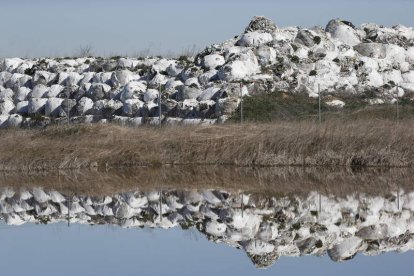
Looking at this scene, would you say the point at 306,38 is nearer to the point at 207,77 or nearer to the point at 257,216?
the point at 207,77

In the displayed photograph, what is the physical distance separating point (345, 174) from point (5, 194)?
21.4 feet

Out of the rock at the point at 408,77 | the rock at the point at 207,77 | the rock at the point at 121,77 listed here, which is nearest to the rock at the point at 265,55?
the rock at the point at 207,77

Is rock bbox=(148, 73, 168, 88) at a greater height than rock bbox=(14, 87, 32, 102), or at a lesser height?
greater

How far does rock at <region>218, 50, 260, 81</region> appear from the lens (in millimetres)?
33344

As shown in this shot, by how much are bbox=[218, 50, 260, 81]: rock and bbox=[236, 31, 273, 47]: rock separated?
1263 mm

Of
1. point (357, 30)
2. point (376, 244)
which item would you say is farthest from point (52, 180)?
point (357, 30)

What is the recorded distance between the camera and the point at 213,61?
3500 centimetres

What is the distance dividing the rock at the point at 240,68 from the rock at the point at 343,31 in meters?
4.01

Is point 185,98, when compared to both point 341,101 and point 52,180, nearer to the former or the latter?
point 341,101

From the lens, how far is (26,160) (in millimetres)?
24938

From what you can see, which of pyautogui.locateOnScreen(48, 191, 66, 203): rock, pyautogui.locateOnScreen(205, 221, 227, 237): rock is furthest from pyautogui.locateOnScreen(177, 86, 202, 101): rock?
pyautogui.locateOnScreen(205, 221, 227, 237): rock

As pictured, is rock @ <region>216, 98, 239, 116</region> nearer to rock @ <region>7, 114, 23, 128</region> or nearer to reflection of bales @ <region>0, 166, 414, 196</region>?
reflection of bales @ <region>0, 166, 414, 196</region>

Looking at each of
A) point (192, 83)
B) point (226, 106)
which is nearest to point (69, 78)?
point (192, 83)

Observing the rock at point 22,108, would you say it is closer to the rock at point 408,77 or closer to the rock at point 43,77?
the rock at point 43,77
